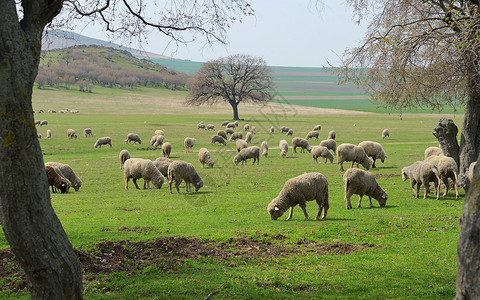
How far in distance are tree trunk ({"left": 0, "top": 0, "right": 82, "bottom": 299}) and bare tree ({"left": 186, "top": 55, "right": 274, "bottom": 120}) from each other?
252 ft

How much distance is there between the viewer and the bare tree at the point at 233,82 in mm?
83375

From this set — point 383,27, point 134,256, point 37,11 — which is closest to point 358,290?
point 134,256

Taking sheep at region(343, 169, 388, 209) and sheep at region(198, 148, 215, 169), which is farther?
sheep at region(198, 148, 215, 169)

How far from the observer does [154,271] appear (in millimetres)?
8164

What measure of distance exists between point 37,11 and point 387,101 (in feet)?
51.1

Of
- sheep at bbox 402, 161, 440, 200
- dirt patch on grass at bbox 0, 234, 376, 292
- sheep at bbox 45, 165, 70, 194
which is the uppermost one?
sheep at bbox 402, 161, 440, 200

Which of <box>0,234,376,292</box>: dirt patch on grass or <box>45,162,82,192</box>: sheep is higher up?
<box>0,234,376,292</box>: dirt patch on grass

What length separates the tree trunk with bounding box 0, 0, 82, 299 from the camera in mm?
5188

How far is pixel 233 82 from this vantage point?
3393 inches

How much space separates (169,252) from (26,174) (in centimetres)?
453

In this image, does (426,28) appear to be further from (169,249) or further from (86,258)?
(86,258)

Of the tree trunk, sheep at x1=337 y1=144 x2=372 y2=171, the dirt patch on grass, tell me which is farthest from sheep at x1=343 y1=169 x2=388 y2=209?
sheep at x1=337 y1=144 x2=372 y2=171

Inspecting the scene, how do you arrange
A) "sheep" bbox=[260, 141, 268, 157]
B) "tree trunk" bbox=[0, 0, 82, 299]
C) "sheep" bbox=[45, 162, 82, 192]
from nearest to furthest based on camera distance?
"tree trunk" bbox=[0, 0, 82, 299] → "sheep" bbox=[45, 162, 82, 192] → "sheep" bbox=[260, 141, 268, 157]

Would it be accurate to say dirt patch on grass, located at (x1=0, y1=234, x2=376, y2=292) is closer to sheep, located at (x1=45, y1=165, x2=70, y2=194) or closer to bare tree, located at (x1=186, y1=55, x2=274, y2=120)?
sheep, located at (x1=45, y1=165, x2=70, y2=194)
